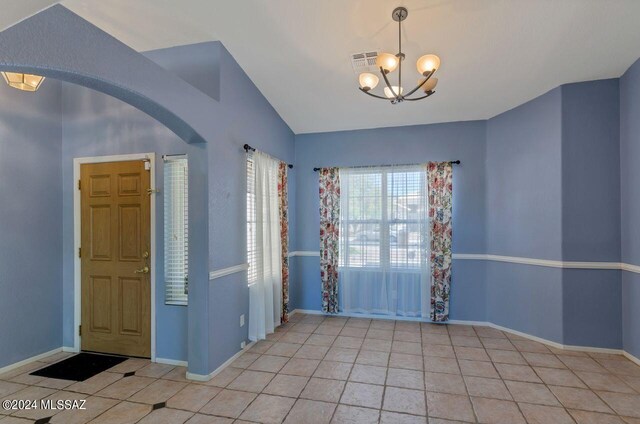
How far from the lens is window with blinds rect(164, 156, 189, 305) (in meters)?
3.16

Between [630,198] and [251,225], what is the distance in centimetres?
390

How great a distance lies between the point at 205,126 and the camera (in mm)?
2789

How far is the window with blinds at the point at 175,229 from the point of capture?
316cm

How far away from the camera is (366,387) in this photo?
2703 millimetres

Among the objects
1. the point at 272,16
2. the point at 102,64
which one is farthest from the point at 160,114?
the point at 272,16

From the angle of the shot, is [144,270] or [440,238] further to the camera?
[440,238]

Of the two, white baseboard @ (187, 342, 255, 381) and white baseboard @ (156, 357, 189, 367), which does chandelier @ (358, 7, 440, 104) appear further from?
white baseboard @ (156, 357, 189, 367)

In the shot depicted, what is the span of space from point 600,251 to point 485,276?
1.26 metres

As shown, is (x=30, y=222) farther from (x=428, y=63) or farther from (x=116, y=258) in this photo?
(x=428, y=63)

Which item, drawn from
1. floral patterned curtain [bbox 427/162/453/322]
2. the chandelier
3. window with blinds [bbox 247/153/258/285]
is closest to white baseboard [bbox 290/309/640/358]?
floral patterned curtain [bbox 427/162/453/322]

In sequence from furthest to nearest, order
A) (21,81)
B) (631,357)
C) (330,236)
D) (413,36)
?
(330,236), (631,357), (413,36), (21,81)

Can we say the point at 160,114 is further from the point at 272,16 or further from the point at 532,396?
the point at 532,396

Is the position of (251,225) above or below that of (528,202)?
below

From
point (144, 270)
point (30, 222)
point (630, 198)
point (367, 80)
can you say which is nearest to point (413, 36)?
point (367, 80)
